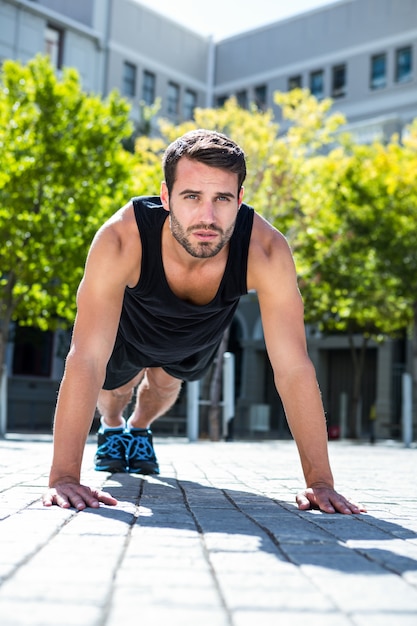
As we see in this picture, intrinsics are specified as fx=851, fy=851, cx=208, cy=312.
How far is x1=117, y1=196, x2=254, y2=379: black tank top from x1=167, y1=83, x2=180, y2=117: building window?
31.9 m

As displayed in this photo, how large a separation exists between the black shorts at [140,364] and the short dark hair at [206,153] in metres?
1.34

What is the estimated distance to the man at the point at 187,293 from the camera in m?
3.42

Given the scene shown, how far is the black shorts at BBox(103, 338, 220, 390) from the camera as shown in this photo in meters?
4.64

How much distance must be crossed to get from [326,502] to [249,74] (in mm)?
34294

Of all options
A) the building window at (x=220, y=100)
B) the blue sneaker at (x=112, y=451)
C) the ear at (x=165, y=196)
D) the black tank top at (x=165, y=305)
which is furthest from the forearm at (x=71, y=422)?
the building window at (x=220, y=100)

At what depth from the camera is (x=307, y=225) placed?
68.2 feet

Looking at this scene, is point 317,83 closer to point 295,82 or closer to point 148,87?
point 295,82

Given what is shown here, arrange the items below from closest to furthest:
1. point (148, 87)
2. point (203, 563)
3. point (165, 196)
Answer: point (203, 563)
point (165, 196)
point (148, 87)

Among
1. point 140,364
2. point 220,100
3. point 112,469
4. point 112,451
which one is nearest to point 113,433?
point 112,451

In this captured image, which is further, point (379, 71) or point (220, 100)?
point (220, 100)

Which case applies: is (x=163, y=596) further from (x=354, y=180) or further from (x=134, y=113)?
(x=134, y=113)

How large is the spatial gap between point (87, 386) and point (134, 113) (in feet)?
→ 99.5

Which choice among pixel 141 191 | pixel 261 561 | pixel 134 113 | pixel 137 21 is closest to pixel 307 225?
pixel 141 191

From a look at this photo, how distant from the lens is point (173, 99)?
35625mm
